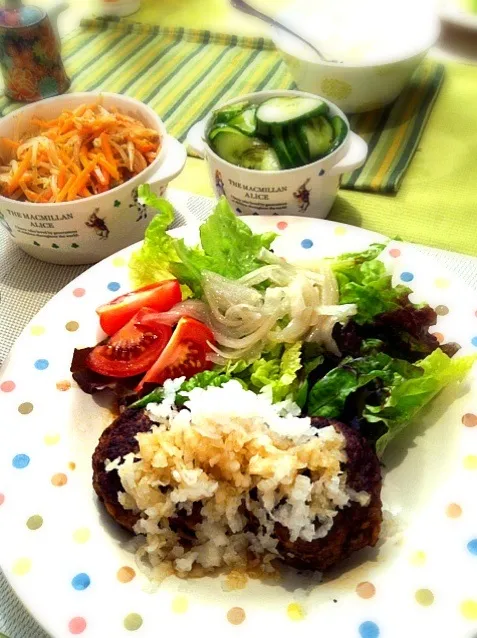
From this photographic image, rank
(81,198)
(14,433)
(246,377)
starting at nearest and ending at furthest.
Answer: (14,433)
(246,377)
(81,198)

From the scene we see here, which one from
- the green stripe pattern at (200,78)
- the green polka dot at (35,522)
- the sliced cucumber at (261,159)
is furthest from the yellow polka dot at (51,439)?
the green stripe pattern at (200,78)

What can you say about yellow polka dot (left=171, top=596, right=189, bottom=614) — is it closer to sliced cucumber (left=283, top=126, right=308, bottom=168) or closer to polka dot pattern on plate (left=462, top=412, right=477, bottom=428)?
polka dot pattern on plate (left=462, top=412, right=477, bottom=428)

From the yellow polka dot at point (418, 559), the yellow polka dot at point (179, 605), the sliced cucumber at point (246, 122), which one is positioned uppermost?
the sliced cucumber at point (246, 122)

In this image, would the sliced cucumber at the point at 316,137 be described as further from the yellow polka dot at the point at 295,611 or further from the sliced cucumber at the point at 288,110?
the yellow polka dot at the point at 295,611

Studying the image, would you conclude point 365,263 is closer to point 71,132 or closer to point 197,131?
point 197,131

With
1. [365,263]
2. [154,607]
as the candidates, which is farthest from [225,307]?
[154,607]

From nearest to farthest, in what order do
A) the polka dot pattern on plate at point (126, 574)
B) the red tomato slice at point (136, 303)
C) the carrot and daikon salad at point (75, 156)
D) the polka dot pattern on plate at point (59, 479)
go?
the polka dot pattern on plate at point (126, 574), the polka dot pattern on plate at point (59, 479), the red tomato slice at point (136, 303), the carrot and daikon salad at point (75, 156)

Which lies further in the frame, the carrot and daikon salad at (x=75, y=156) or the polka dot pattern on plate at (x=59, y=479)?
the carrot and daikon salad at (x=75, y=156)
